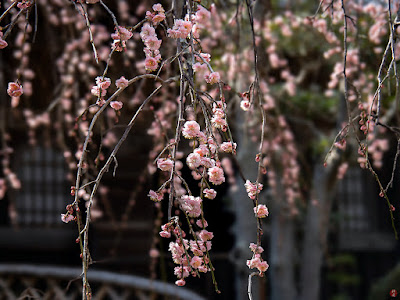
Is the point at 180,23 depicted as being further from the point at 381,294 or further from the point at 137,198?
the point at 381,294

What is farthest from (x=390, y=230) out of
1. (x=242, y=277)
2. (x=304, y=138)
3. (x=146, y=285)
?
(x=146, y=285)

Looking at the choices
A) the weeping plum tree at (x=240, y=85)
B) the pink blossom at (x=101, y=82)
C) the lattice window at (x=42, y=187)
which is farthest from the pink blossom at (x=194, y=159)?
the lattice window at (x=42, y=187)

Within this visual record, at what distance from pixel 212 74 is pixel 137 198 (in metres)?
4.73

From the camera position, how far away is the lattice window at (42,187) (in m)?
6.64

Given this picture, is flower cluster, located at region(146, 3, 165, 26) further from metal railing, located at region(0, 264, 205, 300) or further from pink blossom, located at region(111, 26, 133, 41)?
metal railing, located at region(0, 264, 205, 300)

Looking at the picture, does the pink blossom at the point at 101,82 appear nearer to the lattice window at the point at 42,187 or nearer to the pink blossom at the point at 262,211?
the pink blossom at the point at 262,211

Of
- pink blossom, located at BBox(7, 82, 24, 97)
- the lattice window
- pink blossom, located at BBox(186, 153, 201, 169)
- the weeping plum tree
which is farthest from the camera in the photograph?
the lattice window

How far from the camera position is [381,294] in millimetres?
5953

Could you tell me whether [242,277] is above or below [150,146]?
below

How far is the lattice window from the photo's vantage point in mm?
6637

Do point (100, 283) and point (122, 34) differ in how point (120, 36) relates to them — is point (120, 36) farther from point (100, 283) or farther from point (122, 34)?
point (100, 283)

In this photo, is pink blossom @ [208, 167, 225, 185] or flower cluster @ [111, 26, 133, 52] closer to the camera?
pink blossom @ [208, 167, 225, 185]

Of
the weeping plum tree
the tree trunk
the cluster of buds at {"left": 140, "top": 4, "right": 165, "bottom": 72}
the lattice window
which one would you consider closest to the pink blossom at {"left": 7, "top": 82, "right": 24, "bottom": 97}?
the cluster of buds at {"left": 140, "top": 4, "right": 165, "bottom": 72}

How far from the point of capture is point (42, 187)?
6809mm
